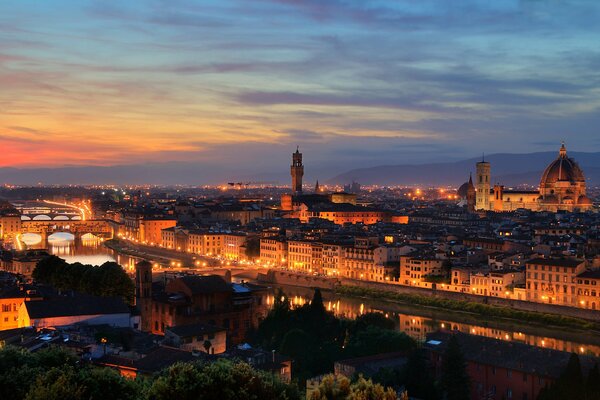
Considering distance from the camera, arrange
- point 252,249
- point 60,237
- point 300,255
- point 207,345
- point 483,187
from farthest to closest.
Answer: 1. point 483,187
2. point 60,237
3. point 252,249
4. point 300,255
5. point 207,345

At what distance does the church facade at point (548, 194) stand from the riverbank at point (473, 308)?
29404 mm

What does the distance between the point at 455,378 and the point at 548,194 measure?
42.7 metres

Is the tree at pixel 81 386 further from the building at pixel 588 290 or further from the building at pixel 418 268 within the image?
the building at pixel 418 268

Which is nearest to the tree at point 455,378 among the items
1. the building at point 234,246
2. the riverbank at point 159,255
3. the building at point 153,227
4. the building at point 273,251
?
the building at point 273,251

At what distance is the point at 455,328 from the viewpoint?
18.3 m

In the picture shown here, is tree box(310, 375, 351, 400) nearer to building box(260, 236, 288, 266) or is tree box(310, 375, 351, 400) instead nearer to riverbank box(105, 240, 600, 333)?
riverbank box(105, 240, 600, 333)

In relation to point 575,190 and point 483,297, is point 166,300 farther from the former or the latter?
point 575,190

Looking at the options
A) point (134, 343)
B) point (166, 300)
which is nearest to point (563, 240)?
point (166, 300)

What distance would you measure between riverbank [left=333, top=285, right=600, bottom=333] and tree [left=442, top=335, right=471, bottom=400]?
7.96 meters

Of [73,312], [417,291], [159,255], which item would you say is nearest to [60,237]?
[159,255]

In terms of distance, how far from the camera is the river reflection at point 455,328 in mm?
16812

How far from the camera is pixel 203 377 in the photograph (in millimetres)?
7047

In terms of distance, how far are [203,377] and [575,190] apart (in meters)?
47.1

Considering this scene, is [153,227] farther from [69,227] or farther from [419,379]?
[419,379]
